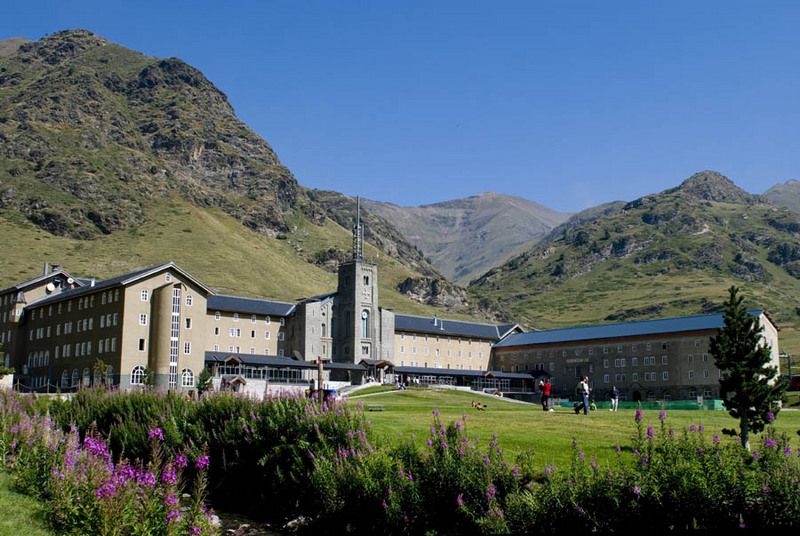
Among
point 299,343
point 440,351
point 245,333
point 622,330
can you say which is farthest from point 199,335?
point 622,330

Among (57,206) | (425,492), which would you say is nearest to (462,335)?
(425,492)

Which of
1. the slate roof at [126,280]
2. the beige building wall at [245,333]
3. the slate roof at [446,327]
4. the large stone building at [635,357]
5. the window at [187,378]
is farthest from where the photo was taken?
the slate roof at [446,327]

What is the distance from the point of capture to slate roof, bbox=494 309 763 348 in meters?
103

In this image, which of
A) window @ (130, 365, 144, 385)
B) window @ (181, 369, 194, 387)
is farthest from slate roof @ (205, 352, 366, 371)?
window @ (130, 365, 144, 385)

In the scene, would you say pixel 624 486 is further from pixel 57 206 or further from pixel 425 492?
pixel 57 206

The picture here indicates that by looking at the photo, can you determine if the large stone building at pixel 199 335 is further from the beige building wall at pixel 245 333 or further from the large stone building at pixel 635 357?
the large stone building at pixel 635 357

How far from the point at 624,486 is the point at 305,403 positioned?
1674cm

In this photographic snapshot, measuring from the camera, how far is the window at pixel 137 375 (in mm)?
85750

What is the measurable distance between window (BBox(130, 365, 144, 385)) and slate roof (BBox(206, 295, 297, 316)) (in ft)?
60.9

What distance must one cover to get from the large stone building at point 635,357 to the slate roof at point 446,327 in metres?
7.87

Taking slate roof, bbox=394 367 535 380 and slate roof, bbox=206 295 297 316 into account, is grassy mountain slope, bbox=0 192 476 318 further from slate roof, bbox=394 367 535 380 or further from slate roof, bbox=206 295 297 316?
slate roof, bbox=394 367 535 380

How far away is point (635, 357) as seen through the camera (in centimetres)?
11025

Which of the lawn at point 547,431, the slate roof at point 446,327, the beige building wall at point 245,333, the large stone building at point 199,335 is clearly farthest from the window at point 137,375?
the lawn at point 547,431

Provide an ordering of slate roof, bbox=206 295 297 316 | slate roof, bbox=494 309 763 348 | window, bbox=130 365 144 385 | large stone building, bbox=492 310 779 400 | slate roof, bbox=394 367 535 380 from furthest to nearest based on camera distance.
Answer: slate roof, bbox=394 367 535 380, slate roof, bbox=206 295 297 316, slate roof, bbox=494 309 763 348, large stone building, bbox=492 310 779 400, window, bbox=130 365 144 385
